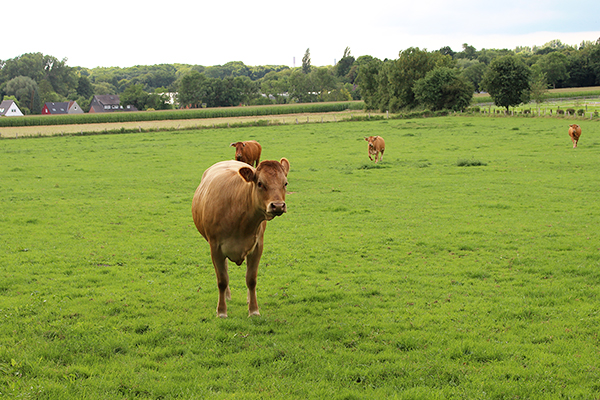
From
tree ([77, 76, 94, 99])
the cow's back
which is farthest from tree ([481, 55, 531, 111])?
tree ([77, 76, 94, 99])

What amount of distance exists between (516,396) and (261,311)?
3836mm

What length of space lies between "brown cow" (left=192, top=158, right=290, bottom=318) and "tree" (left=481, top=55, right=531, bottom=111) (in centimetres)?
6554

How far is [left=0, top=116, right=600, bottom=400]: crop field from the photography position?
5078mm

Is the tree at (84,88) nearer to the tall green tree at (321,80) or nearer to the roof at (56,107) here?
the roof at (56,107)

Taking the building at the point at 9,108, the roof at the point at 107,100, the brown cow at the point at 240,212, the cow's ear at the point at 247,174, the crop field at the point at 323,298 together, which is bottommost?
the crop field at the point at 323,298

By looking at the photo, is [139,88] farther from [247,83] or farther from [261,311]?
[261,311]

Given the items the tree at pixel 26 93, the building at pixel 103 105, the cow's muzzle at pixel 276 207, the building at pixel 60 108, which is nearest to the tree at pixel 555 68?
the building at pixel 103 105

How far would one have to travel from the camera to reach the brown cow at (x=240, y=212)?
19.2 feet

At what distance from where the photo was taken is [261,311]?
7.12 m

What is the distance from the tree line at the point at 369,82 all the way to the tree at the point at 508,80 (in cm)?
14

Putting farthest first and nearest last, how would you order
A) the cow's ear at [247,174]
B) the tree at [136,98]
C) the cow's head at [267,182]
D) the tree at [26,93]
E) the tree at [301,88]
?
the tree at [301,88], the tree at [26,93], the tree at [136,98], the cow's ear at [247,174], the cow's head at [267,182]

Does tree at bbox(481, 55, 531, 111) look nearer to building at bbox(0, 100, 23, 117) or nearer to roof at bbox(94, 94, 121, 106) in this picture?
roof at bbox(94, 94, 121, 106)

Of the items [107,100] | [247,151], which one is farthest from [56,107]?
[247,151]

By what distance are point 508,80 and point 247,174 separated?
66.9 meters
